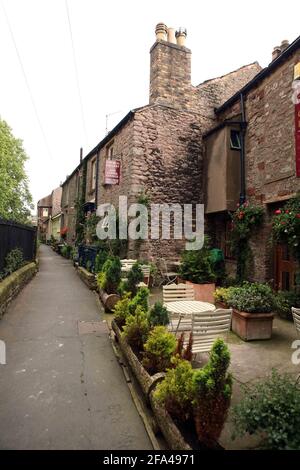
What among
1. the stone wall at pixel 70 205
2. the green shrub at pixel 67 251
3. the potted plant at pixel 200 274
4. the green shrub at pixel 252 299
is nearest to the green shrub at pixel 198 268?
the potted plant at pixel 200 274

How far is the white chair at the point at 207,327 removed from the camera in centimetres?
349

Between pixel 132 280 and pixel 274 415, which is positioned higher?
pixel 132 280

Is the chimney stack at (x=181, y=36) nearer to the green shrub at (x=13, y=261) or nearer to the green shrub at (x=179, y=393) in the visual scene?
the green shrub at (x=13, y=261)

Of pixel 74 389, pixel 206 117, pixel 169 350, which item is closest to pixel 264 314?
pixel 169 350

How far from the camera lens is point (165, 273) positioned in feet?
31.2

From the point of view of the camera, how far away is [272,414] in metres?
1.94

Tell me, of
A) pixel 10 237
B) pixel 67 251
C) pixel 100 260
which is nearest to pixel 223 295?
pixel 100 260

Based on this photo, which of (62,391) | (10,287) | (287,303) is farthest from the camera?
(10,287)

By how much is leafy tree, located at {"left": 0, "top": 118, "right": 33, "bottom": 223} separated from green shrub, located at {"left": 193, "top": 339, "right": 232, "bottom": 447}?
23.9m

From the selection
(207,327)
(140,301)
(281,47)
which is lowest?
(207,327)

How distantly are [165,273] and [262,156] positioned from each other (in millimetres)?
4663

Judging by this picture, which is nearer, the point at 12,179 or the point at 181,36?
the point at 181,36

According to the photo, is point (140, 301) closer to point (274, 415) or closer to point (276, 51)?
point (274, 415)

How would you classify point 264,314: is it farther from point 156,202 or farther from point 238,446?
point 156,202
